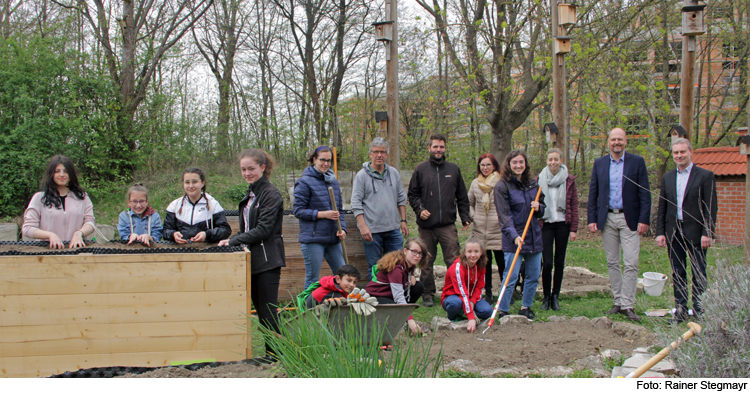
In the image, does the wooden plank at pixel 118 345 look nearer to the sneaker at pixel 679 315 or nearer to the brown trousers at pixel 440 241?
the brown trousers at pixel 440 241

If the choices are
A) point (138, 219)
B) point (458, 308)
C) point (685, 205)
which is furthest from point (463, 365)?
point (138, 219)

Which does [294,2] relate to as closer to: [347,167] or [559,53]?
[347,167]

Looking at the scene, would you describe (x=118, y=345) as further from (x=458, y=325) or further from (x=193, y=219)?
(x=458, y=325)

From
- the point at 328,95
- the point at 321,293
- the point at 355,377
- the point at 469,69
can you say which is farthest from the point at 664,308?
the point at 328,95

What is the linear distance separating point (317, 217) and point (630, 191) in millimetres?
2858

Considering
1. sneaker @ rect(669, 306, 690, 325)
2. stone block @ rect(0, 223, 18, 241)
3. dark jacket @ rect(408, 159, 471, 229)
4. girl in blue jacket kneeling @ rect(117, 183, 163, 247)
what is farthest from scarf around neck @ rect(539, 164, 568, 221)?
stone block @ rect(0, 223, 18, 241)

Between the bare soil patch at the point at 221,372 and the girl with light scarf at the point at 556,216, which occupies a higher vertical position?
the girl with light scarf at the point at 556,216

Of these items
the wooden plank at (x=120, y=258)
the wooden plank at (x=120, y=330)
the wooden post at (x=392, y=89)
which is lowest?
the wooden plank at (x=120, y=330)

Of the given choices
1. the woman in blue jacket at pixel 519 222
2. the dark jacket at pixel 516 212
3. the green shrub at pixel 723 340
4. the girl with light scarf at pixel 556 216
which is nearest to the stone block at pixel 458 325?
the woman in blue jacket at pixel 519 222

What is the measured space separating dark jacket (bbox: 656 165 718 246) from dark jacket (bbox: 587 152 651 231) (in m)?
0.17

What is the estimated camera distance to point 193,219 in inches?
158

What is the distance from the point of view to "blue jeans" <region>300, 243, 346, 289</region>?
15.4 feet

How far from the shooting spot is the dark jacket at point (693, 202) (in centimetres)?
455

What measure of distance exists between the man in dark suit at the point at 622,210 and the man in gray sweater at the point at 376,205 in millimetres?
1880
